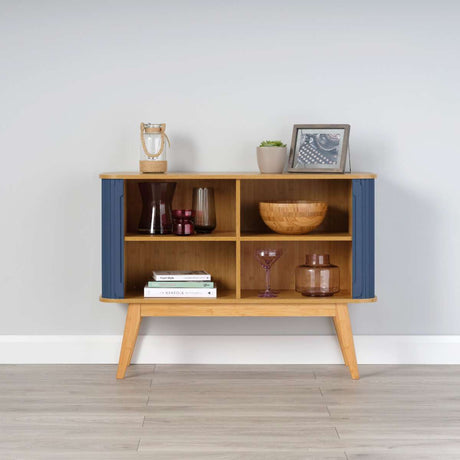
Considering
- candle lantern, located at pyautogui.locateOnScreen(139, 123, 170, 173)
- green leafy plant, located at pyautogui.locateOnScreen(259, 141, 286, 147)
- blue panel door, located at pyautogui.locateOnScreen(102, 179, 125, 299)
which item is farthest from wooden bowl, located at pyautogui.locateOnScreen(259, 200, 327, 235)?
blue panel door, located at pyautogui.locateOnScreen(102, 179, 125, 299)

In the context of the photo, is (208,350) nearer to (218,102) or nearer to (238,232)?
(238,232)

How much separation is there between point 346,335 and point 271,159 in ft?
2.75

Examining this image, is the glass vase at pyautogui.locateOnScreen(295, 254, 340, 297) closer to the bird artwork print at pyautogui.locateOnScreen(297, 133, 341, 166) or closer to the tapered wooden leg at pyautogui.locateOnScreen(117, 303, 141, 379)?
the bird artwork print at pyautogui.locateOnScreen(297, 133, 341, 166)

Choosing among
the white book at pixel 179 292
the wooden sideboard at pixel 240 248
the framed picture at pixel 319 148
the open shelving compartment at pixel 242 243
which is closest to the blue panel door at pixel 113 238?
the wooden sideboard at pixel 240 248

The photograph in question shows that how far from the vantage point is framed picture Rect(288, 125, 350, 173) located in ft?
11.0

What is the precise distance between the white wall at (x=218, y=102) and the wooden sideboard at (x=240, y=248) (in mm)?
167

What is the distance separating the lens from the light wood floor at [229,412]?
2521 mm

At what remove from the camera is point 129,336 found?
3.36 meters

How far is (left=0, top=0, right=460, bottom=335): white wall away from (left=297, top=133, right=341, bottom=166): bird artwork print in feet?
0.66

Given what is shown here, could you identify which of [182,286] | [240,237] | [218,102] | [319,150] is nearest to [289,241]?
[240,237]

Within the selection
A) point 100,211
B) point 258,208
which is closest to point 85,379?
point 100,211

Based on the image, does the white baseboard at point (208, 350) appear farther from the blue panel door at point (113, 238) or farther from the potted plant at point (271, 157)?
the potted plant at point (271, 157)

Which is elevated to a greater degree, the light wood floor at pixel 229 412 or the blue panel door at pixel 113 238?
the blue panel door at pixel 113 238

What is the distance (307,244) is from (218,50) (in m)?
1.00
